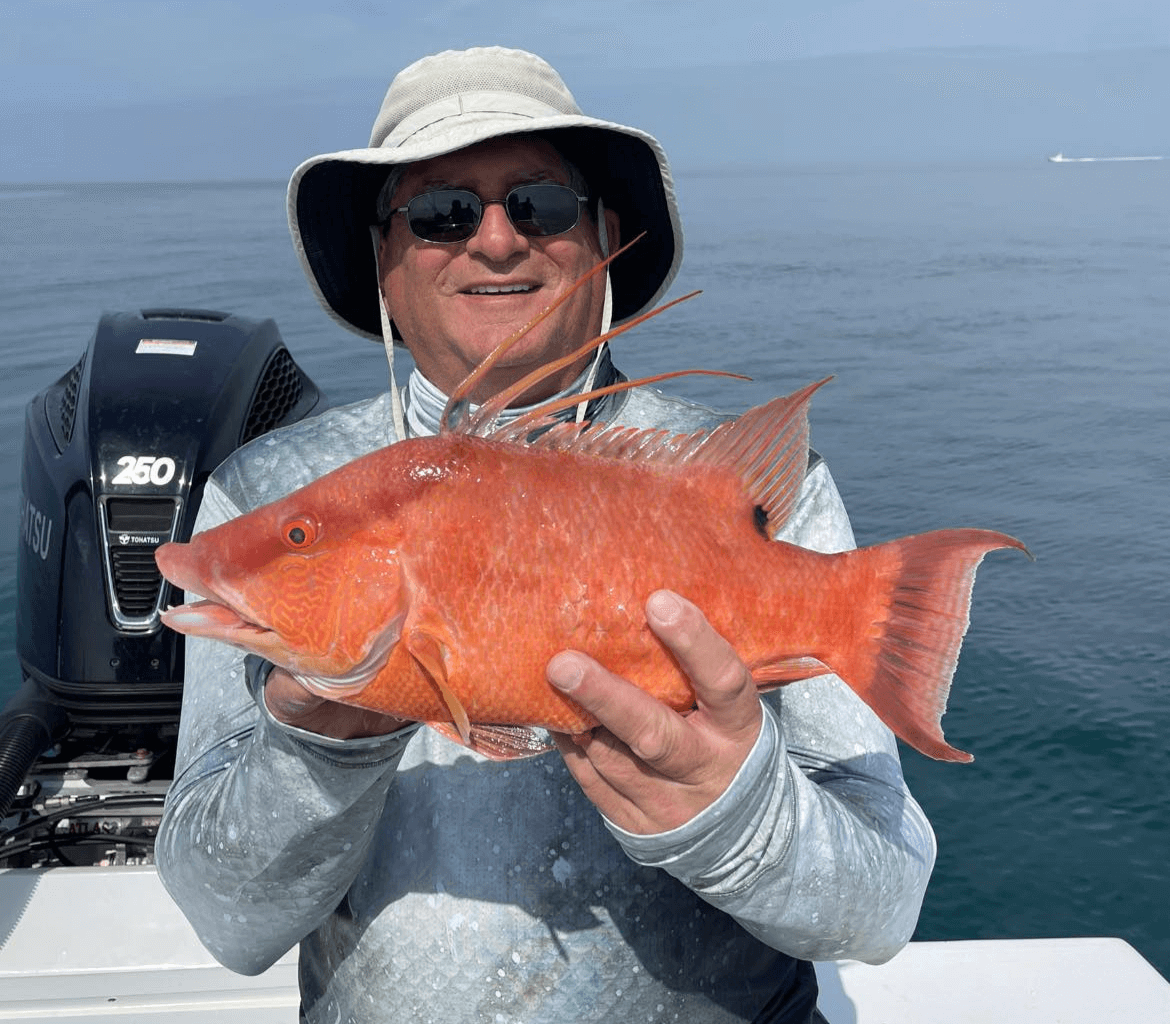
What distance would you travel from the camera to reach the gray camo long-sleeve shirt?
1896 millimetres

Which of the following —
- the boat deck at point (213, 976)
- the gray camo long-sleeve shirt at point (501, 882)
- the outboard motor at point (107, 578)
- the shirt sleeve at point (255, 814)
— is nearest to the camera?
the shirt sleeve at point (255, 814)

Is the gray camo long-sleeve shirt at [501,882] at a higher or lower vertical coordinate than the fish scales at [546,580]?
lower

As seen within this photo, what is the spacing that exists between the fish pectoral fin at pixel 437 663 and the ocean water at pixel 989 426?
14.5ft

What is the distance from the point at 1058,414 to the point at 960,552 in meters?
12.7

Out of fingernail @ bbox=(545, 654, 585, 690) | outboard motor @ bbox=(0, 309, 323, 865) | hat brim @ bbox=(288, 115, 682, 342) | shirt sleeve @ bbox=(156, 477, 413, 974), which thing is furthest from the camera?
outboard motor @ bbox=(0, 309, 323, 865)

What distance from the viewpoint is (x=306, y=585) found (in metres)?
1.49

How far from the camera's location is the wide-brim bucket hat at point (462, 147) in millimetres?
2229

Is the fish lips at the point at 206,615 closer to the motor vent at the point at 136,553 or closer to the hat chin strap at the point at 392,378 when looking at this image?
the hat chin strap at the point at 392,378

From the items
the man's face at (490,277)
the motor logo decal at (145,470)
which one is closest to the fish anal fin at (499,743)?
the man's face at (490,277)

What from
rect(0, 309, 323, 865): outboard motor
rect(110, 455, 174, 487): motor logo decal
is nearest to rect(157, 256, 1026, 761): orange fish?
rect(0, 309, 323, 865): outboard motor

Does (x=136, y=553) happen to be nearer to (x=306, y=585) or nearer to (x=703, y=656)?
(x=306, y=585)

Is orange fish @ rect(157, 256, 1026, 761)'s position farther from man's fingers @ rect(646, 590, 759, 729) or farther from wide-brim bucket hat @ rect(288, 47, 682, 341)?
wide-brim bucket hat @ rect(288, 47, 682, 341)

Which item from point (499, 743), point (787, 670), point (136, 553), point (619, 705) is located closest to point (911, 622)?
point (787, 670)

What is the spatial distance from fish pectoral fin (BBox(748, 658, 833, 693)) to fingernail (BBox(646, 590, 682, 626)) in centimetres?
22
